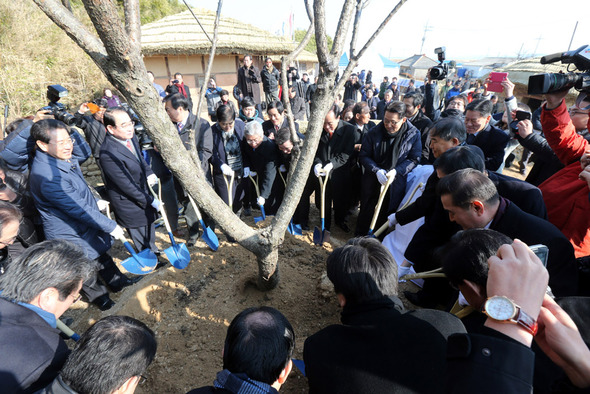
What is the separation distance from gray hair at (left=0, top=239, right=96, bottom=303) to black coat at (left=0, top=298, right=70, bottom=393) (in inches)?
4.3

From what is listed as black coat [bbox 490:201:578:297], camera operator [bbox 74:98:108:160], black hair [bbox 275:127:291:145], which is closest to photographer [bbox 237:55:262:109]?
camera operator [bbox 74:98:108:160]

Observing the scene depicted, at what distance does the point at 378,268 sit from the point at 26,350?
1513 millimetres

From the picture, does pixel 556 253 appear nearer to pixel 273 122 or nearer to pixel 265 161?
pixel 265 161

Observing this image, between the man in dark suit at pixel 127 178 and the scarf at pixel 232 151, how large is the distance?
953 mm

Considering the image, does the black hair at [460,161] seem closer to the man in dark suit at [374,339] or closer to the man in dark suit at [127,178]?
the man in dark suit at [374,339]

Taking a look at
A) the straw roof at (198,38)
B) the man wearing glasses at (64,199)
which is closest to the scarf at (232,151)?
the man wearing glasses at (64,199)

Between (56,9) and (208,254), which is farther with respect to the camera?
(208,254)

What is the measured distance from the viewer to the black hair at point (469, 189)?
159cm

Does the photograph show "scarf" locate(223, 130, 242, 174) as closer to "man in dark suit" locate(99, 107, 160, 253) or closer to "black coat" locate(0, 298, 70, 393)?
"man in dark suit" locate(99, 107, 160, 253)

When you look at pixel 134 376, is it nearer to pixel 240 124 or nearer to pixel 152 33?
pixel 240 124

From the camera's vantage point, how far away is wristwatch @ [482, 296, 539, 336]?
29.1 inches

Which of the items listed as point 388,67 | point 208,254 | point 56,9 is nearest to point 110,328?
point 56,9

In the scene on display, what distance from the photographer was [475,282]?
1.10m

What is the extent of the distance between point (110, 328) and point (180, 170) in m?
0.88
